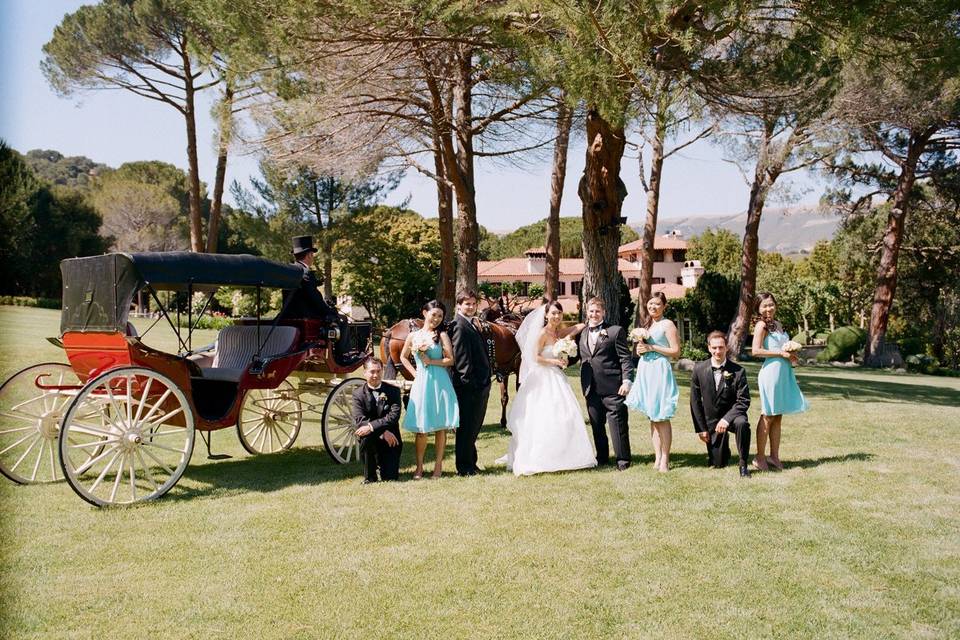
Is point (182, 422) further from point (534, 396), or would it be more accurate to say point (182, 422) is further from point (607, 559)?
point (607, 559)

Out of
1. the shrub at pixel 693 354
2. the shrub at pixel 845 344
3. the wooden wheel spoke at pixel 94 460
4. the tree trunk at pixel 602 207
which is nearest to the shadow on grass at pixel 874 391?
the tree trunk at pixel 602 207

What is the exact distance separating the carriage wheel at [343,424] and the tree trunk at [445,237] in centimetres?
1097

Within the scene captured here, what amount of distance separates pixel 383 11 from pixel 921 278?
96.4 ft

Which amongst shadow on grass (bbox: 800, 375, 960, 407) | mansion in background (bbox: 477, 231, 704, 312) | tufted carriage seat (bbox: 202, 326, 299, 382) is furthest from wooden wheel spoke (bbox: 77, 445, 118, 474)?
mansion in background (bbox: 477, 231, 704, 312)

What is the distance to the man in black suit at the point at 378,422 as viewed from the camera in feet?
22.9

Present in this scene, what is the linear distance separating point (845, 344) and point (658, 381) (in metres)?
25.0

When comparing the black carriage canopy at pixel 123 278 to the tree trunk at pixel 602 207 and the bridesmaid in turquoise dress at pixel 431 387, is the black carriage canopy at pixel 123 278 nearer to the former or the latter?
the bridesmaid in turquoise dress at pixel 431 387

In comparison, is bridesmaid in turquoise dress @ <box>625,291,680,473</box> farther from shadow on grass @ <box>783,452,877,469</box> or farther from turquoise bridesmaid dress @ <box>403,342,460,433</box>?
turquoise bridesmaid dress @ <box>403,342,460,433</box>

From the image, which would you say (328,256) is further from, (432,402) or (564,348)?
(432,402)

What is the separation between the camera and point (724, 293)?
27.5 m

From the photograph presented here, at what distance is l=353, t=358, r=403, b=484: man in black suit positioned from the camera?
6988mm

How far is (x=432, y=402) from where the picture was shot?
7180 millimetres

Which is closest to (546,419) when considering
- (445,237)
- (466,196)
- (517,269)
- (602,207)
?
(602,207)

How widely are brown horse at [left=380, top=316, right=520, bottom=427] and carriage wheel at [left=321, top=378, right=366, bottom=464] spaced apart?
2.64ft
